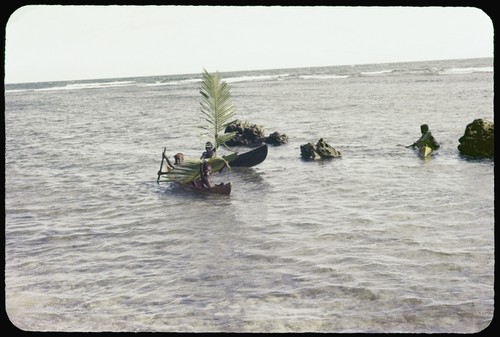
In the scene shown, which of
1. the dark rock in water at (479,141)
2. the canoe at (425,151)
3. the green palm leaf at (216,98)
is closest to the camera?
the green palm leaf at (216,98)

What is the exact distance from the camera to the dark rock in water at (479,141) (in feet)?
67.8

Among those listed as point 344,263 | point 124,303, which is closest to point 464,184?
point 344,263

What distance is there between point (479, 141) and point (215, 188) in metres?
11.3

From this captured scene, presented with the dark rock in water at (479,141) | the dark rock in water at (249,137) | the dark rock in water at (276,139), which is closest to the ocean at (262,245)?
the dark rock in water at (479,141)

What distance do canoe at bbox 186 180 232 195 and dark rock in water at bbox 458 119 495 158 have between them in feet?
35.1

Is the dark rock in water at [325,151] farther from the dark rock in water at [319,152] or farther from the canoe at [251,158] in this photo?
the canoe at [251,158]

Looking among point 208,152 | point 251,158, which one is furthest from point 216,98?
point 251,158

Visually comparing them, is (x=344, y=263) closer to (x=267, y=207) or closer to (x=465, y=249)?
(x=465, y=249)

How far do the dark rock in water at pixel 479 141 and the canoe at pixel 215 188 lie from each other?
10.7 m

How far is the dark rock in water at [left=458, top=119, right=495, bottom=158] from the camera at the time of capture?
814 inches

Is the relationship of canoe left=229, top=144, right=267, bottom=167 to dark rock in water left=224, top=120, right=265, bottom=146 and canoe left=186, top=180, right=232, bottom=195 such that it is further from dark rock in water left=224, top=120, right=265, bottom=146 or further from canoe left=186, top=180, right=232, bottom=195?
dark rock in water left=224, top=120, right=265, bottom=146

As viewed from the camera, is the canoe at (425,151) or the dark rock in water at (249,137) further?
the dark rock in water at (249,137)

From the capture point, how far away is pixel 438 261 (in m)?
10.4

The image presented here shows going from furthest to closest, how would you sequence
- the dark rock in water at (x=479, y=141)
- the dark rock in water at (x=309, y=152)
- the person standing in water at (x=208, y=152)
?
the dark rock in water at (x=309, y=152)
the dark rock in water at (x=479, y=141)
the person standing in water at (x=208, y=152)
